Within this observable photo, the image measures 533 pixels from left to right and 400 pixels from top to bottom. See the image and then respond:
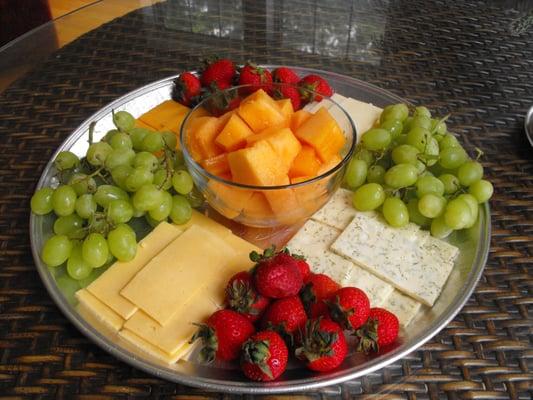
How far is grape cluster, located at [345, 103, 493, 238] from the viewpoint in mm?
1050

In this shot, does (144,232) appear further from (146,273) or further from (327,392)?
(327,392)

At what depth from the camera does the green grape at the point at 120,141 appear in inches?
44.8

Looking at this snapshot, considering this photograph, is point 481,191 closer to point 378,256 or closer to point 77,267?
point 378,256

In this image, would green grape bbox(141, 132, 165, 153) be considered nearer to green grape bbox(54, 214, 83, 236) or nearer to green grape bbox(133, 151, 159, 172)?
green grape bbox(133, 151, 159, 172)

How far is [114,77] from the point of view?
153 cm

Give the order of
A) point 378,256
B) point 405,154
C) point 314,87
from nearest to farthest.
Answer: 1. point 378,256
2. point 405,154
3. point 314,87

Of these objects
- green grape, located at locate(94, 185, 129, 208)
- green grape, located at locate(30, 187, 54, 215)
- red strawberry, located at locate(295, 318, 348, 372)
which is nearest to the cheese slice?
green grape, located at locate(94, 185, 129, 208)

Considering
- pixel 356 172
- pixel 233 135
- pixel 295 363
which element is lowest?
pixel 295 363

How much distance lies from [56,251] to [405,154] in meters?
0.74

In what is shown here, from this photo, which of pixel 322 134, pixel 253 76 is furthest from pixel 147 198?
pixel 253 76

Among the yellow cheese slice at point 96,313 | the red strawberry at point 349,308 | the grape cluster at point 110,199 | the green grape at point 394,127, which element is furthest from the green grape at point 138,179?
the green grape at point 394,127

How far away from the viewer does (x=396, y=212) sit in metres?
1.05

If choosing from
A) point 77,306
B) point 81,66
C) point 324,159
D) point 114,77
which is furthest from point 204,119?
point 81,66

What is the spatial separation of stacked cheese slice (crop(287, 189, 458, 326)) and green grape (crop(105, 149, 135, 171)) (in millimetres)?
392
